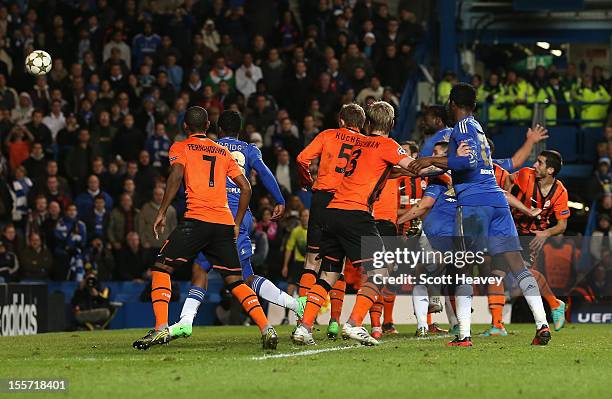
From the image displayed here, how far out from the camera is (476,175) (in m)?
12.3

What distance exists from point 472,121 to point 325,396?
473 centimetres

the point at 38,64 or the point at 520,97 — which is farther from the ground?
the point at 38,64

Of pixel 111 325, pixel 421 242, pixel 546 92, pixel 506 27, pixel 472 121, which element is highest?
pixel 506 27

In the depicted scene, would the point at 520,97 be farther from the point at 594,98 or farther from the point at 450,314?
the point at 450,314

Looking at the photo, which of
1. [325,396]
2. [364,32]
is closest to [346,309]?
[364,32]

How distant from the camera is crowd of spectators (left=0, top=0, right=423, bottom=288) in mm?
22812

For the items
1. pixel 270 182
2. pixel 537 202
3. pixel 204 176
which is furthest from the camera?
pixel 537 202

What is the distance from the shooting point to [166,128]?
24.9 meters

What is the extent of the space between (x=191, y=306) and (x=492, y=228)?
302 centimetres

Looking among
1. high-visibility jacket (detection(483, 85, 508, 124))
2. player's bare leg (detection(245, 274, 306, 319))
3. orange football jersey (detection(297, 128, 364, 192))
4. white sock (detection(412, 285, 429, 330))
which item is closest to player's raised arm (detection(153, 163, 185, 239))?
orange football jersey (detection(297, 128, 364, 192))

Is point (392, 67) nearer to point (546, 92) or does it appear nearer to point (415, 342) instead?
point (546, 92)

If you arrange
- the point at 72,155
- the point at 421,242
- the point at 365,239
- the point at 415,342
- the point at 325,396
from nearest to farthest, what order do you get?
the point at 325,396
the point at 365,239
the point at 415,342
the point at 421,242
the point at 72,155

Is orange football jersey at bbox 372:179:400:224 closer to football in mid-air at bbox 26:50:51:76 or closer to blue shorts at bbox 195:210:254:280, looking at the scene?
blue shorts at bbox 195:210:254:280

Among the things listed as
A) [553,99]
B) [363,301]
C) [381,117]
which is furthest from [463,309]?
[553,99]
